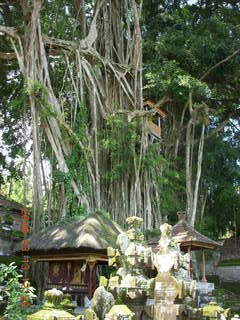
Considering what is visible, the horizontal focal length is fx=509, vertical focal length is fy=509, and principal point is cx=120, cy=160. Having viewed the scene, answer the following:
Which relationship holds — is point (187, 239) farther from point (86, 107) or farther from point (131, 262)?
point (131, 262)

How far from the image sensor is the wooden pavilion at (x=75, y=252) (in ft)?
29.8

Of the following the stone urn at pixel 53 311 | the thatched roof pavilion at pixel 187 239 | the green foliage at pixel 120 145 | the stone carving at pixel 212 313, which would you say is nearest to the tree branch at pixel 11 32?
the green foliage at pixel 120 145

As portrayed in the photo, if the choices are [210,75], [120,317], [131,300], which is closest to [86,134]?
[210,75]

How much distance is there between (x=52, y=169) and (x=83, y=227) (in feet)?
7.83

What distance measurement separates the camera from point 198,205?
55.0ft

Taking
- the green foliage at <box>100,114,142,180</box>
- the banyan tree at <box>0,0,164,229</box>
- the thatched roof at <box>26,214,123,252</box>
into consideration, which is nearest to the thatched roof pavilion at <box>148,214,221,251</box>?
the thatched roof at <box>26,214,123,252</box>

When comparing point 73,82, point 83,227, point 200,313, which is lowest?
point 200,313

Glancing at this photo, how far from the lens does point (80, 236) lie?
9.22 metres

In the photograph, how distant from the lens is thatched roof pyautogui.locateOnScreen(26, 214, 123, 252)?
901 centimetres

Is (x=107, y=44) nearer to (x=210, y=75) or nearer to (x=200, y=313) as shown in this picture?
(x=210, y=75)

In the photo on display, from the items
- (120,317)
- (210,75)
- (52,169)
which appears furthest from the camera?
(210,75)

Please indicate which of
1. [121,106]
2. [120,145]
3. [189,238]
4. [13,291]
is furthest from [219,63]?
[13,291]

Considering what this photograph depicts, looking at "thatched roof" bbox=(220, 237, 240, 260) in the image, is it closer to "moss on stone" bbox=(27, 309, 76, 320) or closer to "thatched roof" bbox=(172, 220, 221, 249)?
"thatched roof" bbox=(172, 220, 221, 249)

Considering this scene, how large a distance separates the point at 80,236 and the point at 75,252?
0.30 meters
